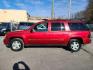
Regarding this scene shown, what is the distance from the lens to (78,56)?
13.0 meters

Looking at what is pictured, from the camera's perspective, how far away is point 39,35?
14367mm

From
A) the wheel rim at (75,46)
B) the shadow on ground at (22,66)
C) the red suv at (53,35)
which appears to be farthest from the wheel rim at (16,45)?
the shadow on ground at (22,66)

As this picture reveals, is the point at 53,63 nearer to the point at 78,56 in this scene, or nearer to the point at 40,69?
the point at 40,69

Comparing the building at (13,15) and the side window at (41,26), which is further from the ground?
the building at (13,15)

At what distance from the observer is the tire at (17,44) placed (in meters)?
14.5

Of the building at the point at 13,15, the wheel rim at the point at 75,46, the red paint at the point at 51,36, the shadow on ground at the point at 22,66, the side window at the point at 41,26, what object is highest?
the building at the point at 13,15

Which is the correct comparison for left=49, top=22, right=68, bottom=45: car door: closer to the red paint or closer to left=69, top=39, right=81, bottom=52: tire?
the red paint

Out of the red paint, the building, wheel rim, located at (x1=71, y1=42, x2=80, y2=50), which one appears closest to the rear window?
the red paint

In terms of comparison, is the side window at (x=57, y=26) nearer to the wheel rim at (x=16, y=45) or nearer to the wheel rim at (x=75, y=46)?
the wheel rim at (x=75, y=46)

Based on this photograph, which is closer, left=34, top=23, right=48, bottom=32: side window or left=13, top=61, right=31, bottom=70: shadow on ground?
left=13, top=61, right=31, bottom=70: shadow on ground

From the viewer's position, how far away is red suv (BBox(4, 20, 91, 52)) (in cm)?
1436

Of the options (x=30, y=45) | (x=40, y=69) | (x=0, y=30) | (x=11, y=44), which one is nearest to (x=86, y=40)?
(x=30, y=45)

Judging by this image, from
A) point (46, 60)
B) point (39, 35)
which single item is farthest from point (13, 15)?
point (46, 60)

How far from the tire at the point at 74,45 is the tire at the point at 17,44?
109 inches
